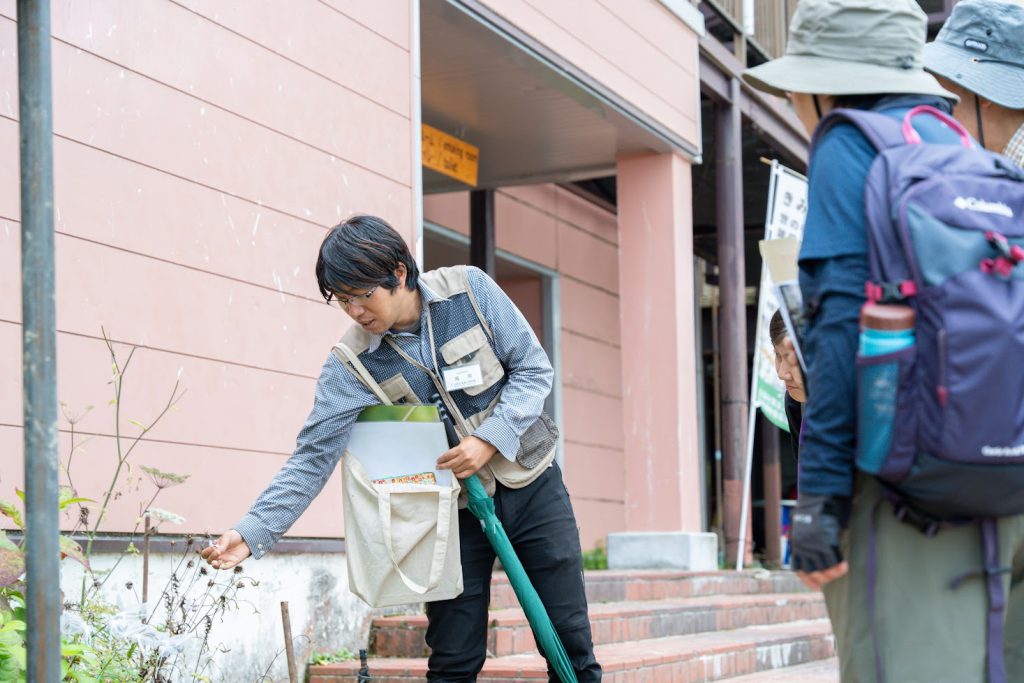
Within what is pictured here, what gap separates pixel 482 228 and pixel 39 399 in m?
8.19

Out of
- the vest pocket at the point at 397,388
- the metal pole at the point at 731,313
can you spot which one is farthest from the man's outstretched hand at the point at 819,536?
the metal pole at the point at 731,313

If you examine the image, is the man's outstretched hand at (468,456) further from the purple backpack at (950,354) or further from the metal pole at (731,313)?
the metal pole at (731,313)

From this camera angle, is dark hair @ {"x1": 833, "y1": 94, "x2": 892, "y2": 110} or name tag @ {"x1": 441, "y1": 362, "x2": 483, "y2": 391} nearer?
dark hair @ {"x1": 833, "y1": 94, "x2": 892, "y2": 110}

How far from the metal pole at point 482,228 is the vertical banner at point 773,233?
2.07 metres

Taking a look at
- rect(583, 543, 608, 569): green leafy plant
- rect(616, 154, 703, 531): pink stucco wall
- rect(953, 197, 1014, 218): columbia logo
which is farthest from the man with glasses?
rect(583, 543, 608, 569): green leafy plant

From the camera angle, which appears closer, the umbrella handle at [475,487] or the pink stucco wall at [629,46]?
the umbrella handle at [475,487]

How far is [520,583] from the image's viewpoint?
3.54 metres

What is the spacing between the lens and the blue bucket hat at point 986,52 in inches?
119

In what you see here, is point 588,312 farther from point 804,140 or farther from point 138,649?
point 138,649

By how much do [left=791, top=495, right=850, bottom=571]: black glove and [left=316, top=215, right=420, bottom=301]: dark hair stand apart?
155cm

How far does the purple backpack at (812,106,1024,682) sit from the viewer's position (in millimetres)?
2119

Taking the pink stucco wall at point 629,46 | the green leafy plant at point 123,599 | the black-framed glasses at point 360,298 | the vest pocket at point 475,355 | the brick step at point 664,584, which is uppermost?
the pink stucco wall at point 629,46

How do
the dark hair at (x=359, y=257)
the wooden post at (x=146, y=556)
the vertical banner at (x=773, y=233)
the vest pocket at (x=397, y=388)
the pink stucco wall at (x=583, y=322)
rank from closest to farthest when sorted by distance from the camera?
the dark hair at (x=359, y=257), the vest pocket at (x=397, y=388), the wooden post at (x=146, y=556), the vertical banner at (x=773, y=233), the pink stucco wall at (x=583, y=322)

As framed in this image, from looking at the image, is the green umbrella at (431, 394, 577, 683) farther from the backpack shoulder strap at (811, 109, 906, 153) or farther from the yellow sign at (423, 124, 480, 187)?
the yellow sign at (423, 124, 480, 187)
